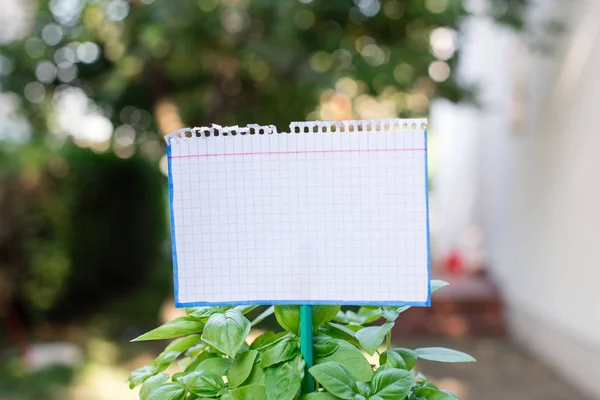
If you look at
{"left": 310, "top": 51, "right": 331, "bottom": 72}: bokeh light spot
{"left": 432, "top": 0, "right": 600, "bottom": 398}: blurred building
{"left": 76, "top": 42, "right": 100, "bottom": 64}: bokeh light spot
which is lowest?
{"left": 432, "top": 0, "right": 600, "bottom": 398}: blurred building

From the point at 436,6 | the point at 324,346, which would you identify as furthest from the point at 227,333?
the point at 436,6

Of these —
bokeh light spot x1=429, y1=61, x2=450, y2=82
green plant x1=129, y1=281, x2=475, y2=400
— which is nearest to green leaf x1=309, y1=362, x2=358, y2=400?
green plant x1=129, y1=281, x2=475, y2=400

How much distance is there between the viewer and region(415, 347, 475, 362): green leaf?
1135mm

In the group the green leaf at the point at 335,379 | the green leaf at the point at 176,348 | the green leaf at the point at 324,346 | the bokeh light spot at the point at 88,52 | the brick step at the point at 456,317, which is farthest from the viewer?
the brick step at the point at 456,317

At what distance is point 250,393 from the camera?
3.45ft

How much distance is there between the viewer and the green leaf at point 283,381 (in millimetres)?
1020

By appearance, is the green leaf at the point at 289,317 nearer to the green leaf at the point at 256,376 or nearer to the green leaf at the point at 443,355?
the green leaf at the point at 256,376

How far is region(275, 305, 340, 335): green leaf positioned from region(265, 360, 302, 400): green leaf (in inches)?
2.7

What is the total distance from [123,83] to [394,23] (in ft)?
7.01

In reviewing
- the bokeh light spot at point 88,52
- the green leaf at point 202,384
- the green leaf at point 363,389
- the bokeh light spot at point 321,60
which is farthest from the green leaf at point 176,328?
the bokeh light spot at point 88,52

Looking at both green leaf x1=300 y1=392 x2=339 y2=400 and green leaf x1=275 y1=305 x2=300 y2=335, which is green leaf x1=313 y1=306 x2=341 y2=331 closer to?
green leaf x1=275 y1=305 x2=300 y2=335

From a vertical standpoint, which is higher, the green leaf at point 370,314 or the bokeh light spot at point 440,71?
the bokeh light spot at point 440,71

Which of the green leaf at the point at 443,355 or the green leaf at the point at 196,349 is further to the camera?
the green leaf at the point at 196,349

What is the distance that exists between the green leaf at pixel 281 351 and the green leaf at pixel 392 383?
14 centimetres
